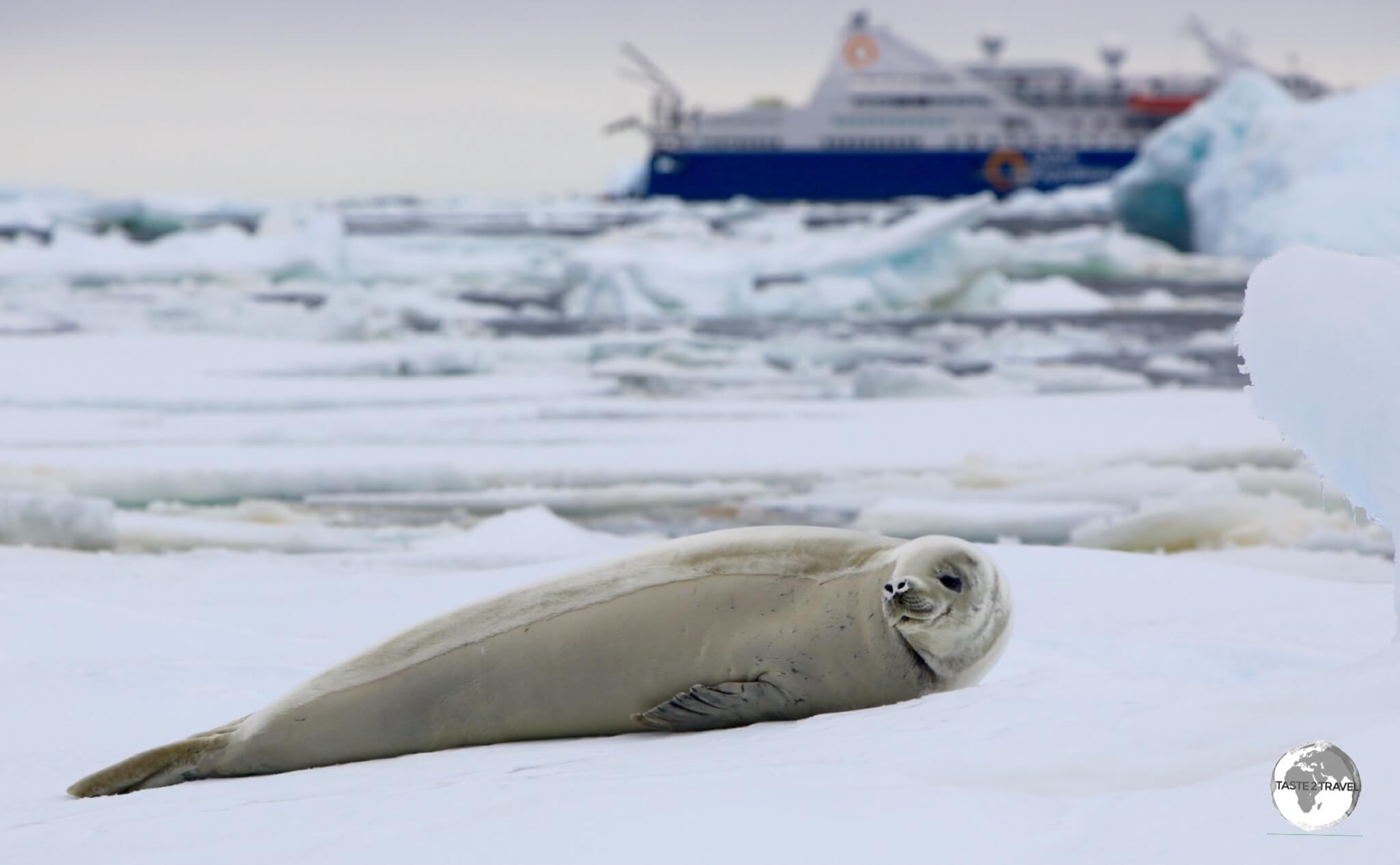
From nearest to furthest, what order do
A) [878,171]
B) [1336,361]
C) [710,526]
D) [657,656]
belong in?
1. [1336,361]
2. [657,656]
3. [710,526]
4. [878,171]

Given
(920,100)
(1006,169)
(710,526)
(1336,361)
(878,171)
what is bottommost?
(710,526)

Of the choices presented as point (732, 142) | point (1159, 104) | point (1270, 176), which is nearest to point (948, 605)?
point (1270, 176)

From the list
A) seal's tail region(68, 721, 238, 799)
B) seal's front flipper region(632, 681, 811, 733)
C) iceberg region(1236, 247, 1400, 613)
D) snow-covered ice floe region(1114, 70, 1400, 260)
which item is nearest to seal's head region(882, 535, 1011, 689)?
seal's front flipper region(632, 681, 811, 733)

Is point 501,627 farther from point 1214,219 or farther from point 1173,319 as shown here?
point 1214,219

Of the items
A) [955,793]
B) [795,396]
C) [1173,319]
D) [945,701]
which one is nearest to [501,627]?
[945,701]

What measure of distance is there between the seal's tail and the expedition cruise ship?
34.8 m

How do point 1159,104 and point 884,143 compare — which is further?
point 884,143

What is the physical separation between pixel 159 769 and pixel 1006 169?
3553 cm

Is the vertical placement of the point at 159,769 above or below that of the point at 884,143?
below

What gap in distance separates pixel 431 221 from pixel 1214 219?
1880 centimetres

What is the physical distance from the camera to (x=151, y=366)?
349 inches

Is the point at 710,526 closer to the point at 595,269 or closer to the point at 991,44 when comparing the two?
the point at 595,269

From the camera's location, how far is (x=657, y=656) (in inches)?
76.0

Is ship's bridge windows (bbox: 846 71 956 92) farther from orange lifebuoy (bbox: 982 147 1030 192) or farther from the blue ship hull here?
orange lifebuoy (bbox: 982 147 1030 192)
